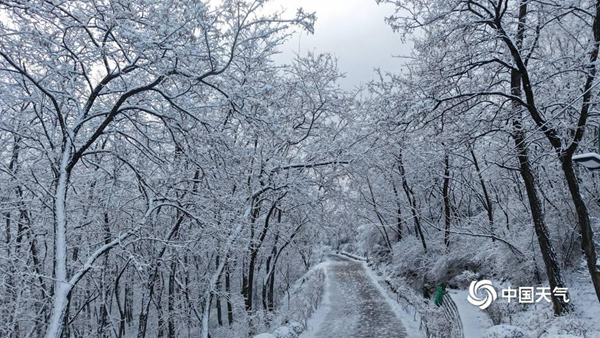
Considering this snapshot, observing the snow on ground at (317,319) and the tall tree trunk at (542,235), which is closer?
the tall tree trunk at (542,235)

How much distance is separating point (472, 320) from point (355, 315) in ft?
17.8

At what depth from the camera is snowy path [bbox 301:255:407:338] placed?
13359 mm

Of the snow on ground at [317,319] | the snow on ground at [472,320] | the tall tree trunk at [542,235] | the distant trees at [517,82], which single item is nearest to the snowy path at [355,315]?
the snow on ground at [317,319]

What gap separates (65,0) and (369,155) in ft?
26.9

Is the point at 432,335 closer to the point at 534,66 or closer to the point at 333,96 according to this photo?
the point at 534,66

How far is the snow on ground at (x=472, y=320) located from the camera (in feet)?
35.6

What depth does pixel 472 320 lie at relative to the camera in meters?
12.0

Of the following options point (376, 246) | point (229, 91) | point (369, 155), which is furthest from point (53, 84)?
point (376, 246)

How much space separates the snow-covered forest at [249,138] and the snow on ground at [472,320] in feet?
1.42

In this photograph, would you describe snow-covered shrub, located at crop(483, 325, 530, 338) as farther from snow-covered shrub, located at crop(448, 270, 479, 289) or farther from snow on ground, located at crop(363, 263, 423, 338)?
snow-covered shrub, located at crop(448, 270, 479, 289)

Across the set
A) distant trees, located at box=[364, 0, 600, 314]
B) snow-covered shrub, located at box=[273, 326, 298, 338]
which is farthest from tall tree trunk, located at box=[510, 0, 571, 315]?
snow-covered shrub, located at box=[273, 326, 298, 338]
